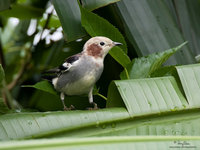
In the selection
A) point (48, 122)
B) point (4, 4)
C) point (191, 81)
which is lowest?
point (191, 81)

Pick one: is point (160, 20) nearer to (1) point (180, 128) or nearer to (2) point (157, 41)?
(2) point (157, 41)

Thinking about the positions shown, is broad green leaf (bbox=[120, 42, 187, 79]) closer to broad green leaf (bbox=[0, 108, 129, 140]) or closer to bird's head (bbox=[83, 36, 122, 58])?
bird's head (bbox=[83, 36, 122, 58])

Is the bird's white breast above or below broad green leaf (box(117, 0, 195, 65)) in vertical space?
below

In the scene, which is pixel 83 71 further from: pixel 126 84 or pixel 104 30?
pixel 126 84

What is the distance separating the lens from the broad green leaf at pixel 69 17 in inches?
37.3

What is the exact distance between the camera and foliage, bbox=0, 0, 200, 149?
2.08ft

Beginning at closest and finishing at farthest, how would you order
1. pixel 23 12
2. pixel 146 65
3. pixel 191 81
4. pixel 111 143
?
pixel 111 143 → pixel 191 81 → pixel 146 65 → pixel 23 12

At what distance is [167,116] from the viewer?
2.37 ft

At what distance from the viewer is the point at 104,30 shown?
3.16 ft

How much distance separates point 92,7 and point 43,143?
0.57 meters

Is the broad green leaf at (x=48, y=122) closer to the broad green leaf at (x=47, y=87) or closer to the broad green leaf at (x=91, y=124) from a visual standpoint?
the broad green leaf at (x=91, y=124)

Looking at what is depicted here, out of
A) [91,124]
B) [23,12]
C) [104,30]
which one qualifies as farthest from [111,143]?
[23,12]

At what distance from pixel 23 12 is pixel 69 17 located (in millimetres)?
565

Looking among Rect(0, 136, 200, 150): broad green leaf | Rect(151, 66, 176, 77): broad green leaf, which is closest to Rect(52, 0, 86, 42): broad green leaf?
Rect(151, 66, 176, 77): broad green leaf
